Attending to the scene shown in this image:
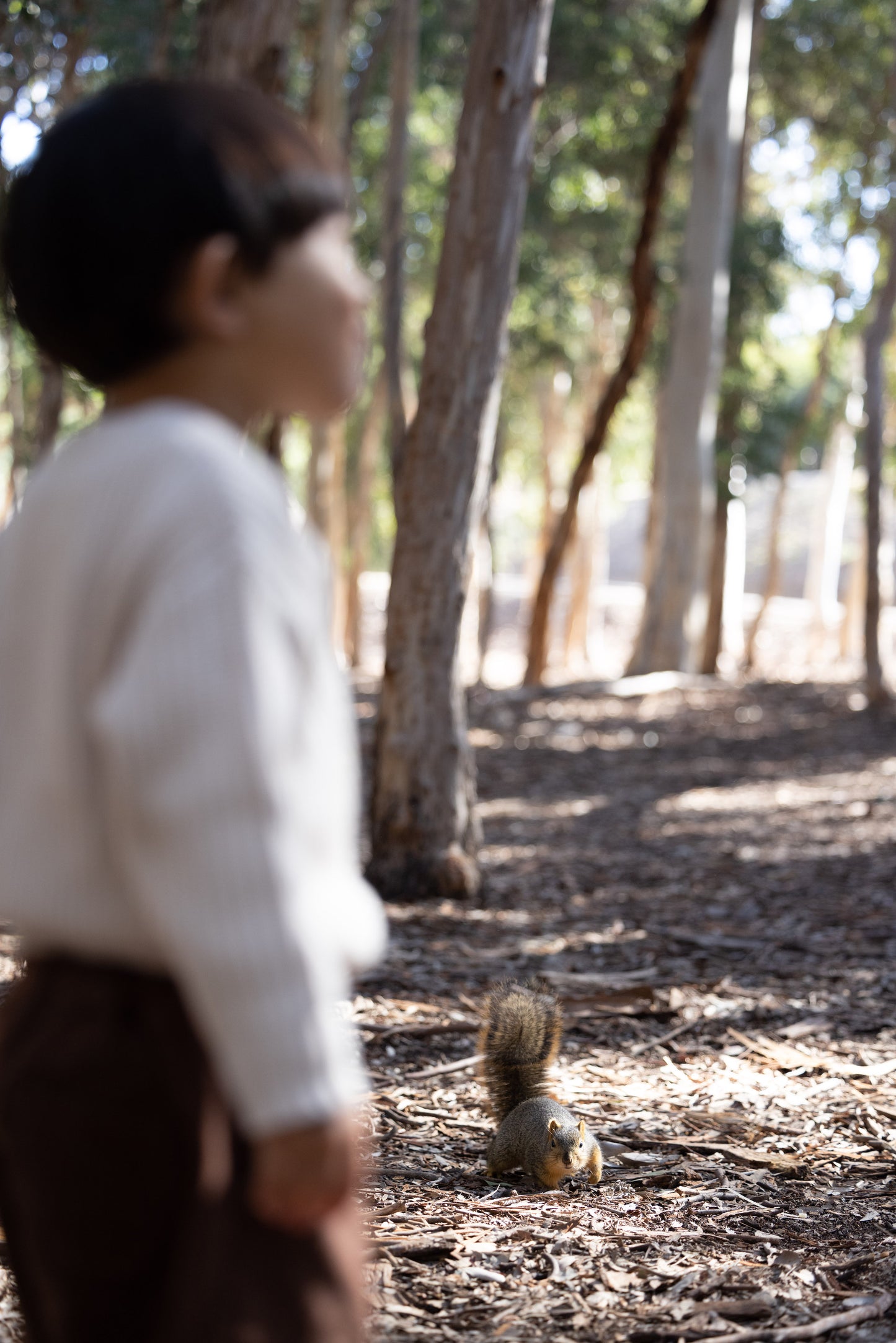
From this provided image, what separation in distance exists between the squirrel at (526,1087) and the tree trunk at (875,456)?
10.0m

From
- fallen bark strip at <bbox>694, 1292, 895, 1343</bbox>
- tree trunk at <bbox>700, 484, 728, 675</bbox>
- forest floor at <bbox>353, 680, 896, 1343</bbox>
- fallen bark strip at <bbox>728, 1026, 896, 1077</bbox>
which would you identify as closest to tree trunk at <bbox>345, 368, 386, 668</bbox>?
tree trunk at <bbox>700, 484, 728, 675</bbox>

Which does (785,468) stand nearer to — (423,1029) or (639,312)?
(639,312)

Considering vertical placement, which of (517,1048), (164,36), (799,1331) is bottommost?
(799,1331)

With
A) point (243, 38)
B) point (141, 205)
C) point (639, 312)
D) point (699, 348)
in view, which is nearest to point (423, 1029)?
point (141, 205)

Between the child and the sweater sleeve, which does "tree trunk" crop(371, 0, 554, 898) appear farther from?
the sweater sleeve

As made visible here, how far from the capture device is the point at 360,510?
22000 millimetres

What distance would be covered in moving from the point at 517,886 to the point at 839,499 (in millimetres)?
22465

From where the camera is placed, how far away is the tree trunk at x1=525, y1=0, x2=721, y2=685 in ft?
34.1

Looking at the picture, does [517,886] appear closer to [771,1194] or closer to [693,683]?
[771,1194]

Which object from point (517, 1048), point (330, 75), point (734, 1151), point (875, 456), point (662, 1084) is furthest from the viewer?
point (875, 456)

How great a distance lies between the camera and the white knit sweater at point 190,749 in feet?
3.67

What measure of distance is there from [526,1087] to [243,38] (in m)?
4.94

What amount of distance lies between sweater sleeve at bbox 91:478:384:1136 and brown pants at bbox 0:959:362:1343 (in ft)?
0.27

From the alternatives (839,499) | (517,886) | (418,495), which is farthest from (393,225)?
(839,499)
